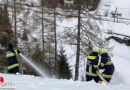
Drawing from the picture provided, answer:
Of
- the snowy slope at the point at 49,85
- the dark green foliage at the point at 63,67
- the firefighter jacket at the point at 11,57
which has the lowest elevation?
the dark green foliage at the point at 63,67

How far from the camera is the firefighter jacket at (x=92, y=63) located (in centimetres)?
720

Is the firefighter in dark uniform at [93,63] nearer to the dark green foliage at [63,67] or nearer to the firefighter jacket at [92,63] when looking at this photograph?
the firefighter jacket at [92,63]

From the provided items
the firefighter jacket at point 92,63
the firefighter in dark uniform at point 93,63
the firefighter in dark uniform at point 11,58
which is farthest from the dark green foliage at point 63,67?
the firefighter jacket at point 92,63

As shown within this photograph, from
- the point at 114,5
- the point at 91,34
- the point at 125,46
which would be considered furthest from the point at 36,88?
the point at 114,5

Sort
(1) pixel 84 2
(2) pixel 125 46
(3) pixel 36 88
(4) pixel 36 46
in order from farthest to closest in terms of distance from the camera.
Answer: (2) pixel 125 46, (4) pixel 36 46, (1) pixel 84 2, (3) pixel 36 88

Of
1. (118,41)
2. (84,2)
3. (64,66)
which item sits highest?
(84,2)

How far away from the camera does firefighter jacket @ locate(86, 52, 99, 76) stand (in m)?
7.20

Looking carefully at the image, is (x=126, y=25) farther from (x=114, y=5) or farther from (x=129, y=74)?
(x=114, y=5)

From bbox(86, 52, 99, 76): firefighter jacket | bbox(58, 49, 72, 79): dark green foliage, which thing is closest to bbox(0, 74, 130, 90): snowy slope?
bbox(86, 52, 99, 76): firefighter jacket

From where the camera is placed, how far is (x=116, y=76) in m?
16.4

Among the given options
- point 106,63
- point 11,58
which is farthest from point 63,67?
point 106,63

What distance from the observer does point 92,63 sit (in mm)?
7277

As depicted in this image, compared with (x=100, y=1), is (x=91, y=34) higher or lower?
lower

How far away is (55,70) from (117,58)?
741 centimetres
